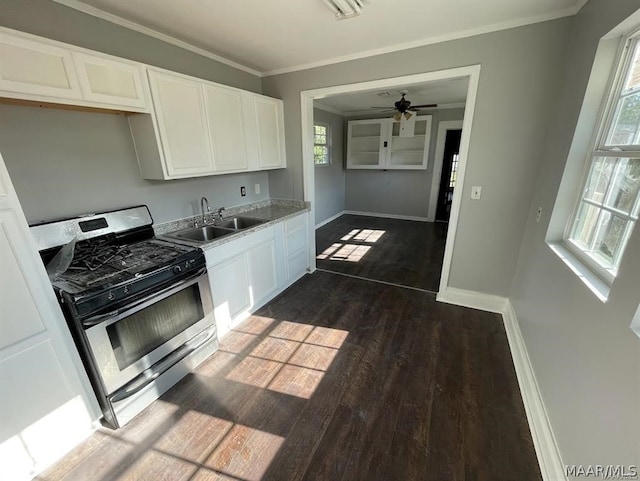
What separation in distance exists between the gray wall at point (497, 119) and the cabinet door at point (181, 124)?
1.36m

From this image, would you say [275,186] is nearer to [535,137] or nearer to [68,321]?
[68,321]

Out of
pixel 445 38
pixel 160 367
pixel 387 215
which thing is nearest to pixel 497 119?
pixel 445 38

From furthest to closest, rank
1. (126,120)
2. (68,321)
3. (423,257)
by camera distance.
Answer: (423,257) → (126,120) → (68,321)

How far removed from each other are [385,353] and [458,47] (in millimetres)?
2689

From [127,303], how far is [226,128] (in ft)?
5.79

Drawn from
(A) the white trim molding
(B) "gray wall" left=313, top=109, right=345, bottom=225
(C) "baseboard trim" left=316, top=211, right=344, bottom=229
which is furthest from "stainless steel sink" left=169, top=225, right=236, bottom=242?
(A) the white trim molding

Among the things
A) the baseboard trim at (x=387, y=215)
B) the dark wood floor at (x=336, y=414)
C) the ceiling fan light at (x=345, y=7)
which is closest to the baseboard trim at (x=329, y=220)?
the baseboard trim at (x=387, y=215)

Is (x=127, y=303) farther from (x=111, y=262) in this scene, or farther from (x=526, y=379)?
(x=526, y=379)

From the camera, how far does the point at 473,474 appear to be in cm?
135

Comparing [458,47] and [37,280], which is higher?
[458,47]

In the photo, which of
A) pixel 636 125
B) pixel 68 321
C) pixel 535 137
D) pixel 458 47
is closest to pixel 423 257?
pixel 535 137

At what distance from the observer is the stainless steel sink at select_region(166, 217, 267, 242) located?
2494 millimetres

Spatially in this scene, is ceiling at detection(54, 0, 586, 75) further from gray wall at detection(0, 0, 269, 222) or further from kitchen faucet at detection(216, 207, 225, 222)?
kitchen faucet at detection(216, 207, 225, 222)

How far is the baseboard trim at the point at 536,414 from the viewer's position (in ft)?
4.32
